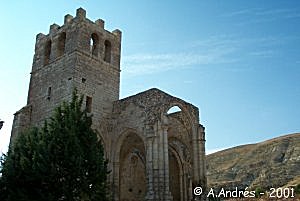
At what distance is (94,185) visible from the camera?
10547mm

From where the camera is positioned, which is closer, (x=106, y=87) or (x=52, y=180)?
(x=52, y=180)

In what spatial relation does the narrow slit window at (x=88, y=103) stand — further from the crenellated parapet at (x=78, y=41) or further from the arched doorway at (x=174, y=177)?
the arched doorway at (x=174, y=177)

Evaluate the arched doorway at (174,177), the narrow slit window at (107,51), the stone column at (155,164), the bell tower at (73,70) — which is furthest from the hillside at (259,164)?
the stone column at (155,164)

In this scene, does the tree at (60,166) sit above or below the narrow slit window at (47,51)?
below

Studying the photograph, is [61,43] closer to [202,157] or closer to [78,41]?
[78,41]

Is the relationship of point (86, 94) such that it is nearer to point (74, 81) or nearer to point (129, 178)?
point (74, 81)

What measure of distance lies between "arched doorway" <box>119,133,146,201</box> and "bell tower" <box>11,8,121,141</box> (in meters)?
2.01

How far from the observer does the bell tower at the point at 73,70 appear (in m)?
A: 16.0

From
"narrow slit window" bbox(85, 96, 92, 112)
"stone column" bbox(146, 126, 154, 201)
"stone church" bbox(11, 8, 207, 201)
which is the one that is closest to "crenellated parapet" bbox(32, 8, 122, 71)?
"stone church" bbox(11, 8, 207, 201)

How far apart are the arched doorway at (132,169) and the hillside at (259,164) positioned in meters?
18.8

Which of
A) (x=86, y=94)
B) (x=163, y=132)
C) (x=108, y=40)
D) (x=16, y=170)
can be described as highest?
(x=108, y=40)

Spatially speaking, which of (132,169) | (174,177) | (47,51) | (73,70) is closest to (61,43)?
(47,51)

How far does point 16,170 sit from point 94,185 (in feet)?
8.57

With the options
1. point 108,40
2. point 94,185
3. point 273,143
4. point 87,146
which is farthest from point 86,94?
point 273,143
